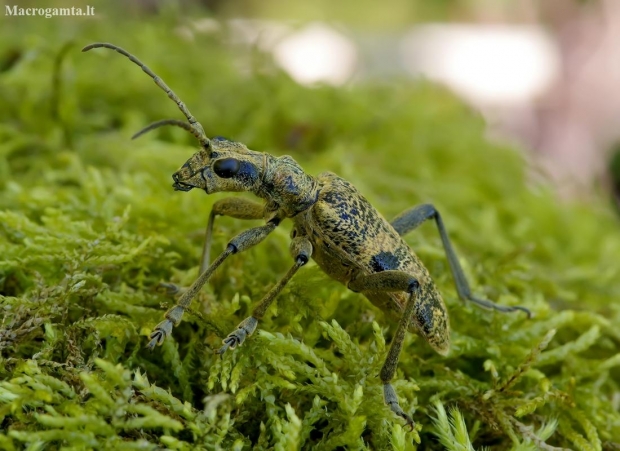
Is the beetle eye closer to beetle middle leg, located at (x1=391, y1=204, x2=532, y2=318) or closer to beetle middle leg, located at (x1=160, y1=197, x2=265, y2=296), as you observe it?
beetle middle leg, located at (x1=160, y1=197, x2=265, y2=296)

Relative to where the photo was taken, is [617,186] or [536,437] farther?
[617,186]

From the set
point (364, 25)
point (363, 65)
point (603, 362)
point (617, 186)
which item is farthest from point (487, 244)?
point (364, 25)

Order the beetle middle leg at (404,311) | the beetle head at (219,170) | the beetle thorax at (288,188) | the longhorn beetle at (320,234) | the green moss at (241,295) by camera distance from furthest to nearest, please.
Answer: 1. the beetle thorax at (288,188)
2. the beetle head at (219,170)
3. the longhorn beetle at (320,234)
4. the beetle middle leg at (404,311)
5. the green moss at (241,295)

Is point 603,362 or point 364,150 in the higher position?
point 364,150

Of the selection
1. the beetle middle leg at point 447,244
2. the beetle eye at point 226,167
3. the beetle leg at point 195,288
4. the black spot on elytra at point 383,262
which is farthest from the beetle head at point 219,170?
the beetle middle leg at point 447,244

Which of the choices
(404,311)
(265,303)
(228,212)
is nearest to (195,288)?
(265,303)

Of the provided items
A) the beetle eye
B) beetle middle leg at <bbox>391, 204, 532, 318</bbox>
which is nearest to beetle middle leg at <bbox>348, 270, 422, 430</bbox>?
beetle middle leg at <bbox>391, 204, 532, 318</bbox>

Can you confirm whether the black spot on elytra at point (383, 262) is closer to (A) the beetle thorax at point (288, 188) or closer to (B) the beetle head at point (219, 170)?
(A) the beetle thorax at point (288, 188)

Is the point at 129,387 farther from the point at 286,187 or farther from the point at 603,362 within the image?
the point at 603,362
